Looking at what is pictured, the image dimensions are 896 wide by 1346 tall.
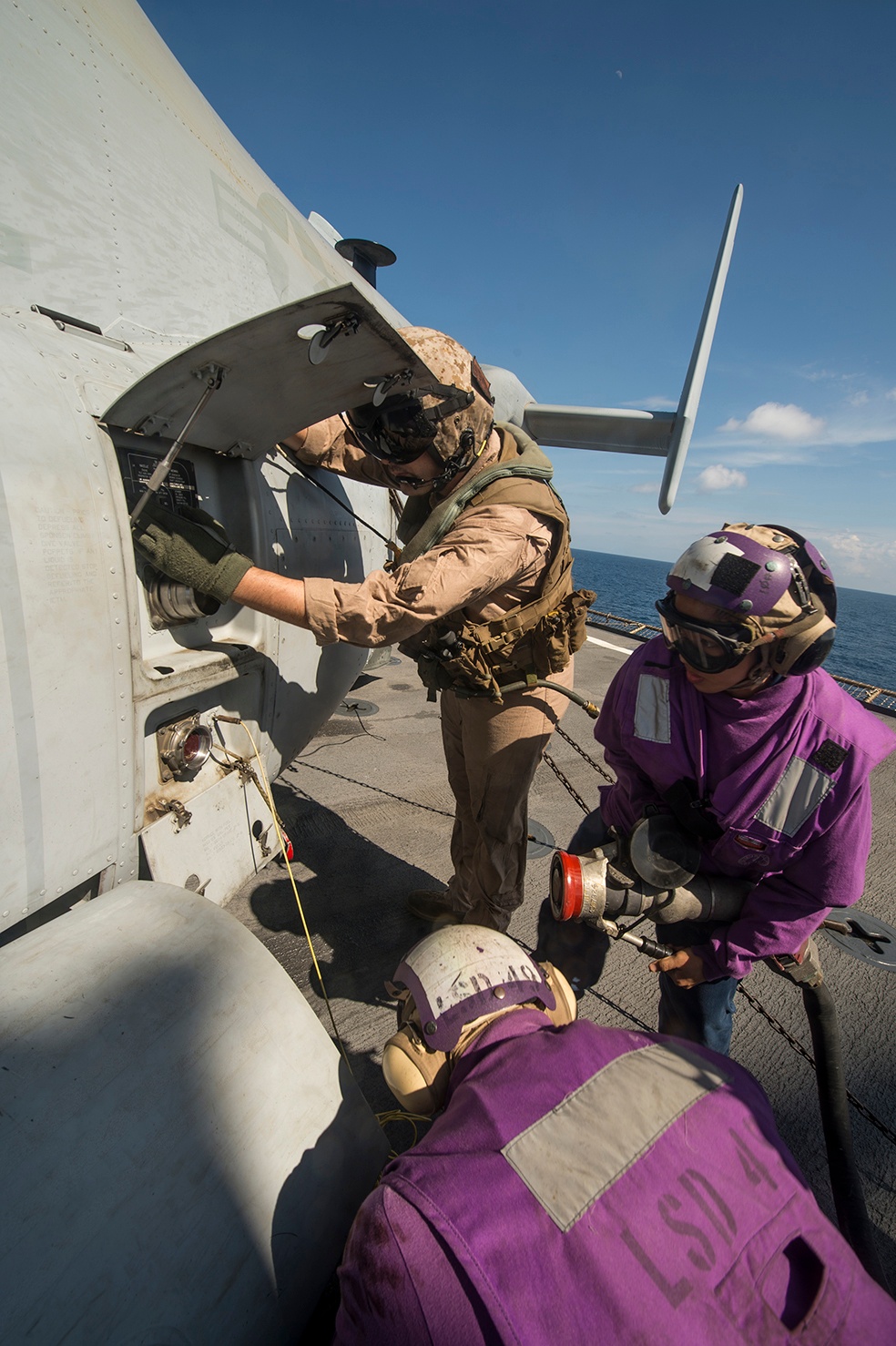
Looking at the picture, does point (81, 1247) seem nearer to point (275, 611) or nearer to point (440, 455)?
point (275, 611)

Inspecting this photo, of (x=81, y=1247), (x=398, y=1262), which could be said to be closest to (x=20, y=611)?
(x=81, y=1247)

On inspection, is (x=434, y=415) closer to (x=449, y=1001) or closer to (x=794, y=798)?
(x=794, y=798)

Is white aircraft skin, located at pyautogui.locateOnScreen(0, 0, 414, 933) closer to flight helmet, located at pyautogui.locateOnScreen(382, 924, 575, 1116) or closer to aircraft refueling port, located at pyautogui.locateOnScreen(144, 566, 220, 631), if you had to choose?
aircraft refueling port, located at pyautogui.locateOnScreen(144, 566, 220, 631)

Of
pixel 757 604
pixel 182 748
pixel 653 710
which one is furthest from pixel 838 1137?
pixel 182 748

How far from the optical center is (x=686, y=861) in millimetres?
1890

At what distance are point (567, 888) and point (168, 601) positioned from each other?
4.90 feet

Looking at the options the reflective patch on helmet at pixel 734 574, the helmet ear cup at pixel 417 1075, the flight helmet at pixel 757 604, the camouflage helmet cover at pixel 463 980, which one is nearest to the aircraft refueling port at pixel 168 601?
the camouflage helmet cover at pixel 463 980

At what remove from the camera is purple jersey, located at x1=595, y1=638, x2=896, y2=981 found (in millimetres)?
1681

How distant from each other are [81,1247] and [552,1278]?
76 cm

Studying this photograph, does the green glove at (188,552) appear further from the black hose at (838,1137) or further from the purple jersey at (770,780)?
the black hose at (838,1137)

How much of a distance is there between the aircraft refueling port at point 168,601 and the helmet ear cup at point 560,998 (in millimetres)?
1475

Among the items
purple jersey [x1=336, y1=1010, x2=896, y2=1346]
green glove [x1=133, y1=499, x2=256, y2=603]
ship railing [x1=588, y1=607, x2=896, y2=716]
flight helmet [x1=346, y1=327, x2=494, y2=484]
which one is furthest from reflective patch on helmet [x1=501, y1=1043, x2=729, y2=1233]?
ship railing [x1=588, y1=607, x2=896, y2=716]

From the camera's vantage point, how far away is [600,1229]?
878 mm

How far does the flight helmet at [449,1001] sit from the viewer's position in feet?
4.41
